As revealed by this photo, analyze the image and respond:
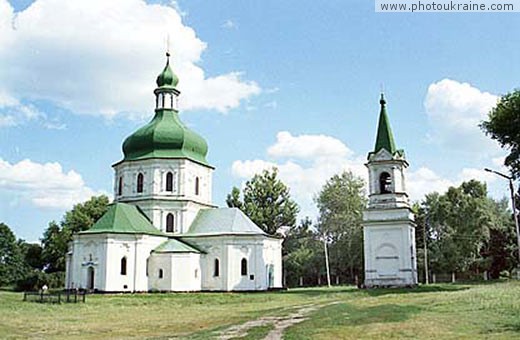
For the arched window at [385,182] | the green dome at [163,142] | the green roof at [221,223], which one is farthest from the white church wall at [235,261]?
the arched window at [385,182]

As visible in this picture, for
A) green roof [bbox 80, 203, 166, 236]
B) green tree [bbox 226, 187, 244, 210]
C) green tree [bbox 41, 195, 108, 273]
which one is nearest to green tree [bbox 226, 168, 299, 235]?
green tree [bbox 226, 187, 244, 210]

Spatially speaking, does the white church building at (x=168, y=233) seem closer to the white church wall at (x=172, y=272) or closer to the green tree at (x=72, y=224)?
the white church wall at (x=172, y=272)

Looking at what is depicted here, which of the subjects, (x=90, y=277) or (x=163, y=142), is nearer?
(x=90, y=277)

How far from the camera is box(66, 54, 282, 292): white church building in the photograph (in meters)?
48.4

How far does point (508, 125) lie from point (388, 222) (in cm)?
1100

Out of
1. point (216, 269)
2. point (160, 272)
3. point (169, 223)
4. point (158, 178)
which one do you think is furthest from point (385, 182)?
point (158, 178)

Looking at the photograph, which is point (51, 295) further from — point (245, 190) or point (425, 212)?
point (425, 212)

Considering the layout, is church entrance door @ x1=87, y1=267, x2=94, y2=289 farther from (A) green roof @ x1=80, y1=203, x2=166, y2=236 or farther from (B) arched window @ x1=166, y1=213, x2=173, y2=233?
(B) arched window @ x1=166, y1=213, x2=173, y2=233

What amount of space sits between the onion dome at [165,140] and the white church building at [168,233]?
89 millimetres

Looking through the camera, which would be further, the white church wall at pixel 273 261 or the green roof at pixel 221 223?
the green roof at pixel 221 223

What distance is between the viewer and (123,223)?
163ft

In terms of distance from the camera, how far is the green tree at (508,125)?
131 ft

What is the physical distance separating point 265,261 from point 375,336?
36610 mm

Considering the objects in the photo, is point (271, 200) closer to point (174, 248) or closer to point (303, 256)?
point (303, 256)
